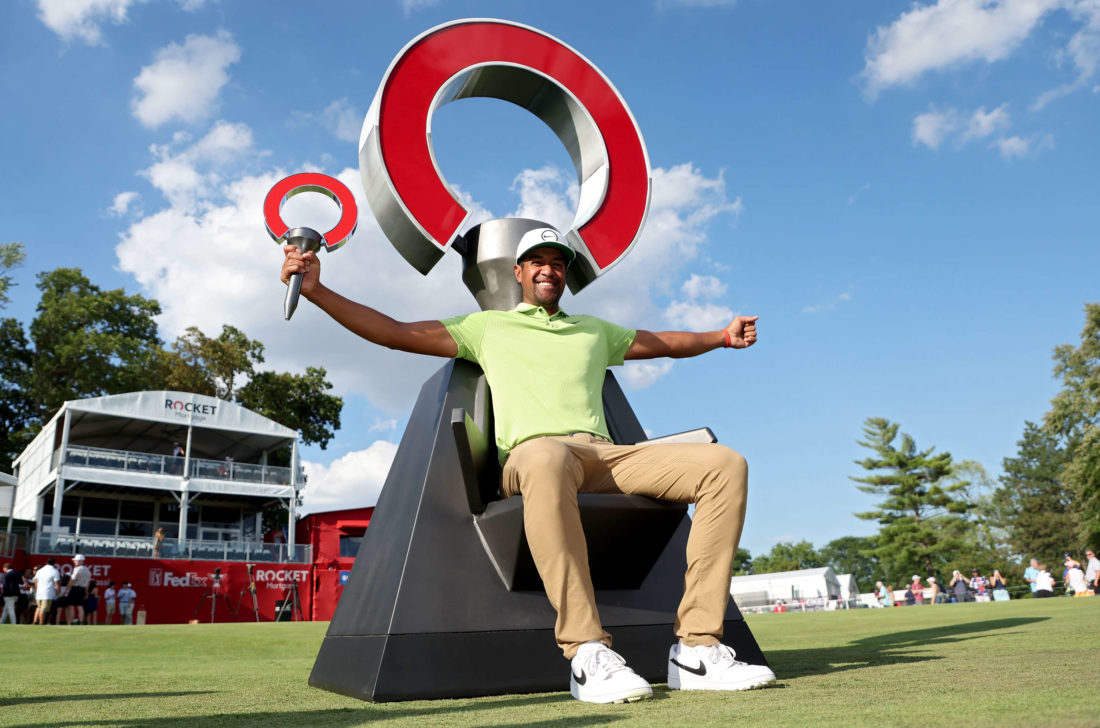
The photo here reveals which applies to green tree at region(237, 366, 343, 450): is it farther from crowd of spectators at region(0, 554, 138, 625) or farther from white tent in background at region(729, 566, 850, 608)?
white tent in background at region(729, 566, 850, 608)

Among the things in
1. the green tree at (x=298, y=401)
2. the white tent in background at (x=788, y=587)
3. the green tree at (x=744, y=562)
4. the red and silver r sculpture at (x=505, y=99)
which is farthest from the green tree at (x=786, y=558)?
the red and silver r sculpture at (x=505, y=99)

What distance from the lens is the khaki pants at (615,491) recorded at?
1.99m

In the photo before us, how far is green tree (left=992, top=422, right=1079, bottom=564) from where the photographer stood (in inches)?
1863

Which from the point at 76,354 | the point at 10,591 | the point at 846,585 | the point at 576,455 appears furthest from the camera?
the point at 846,585

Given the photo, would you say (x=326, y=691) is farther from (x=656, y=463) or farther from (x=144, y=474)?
(x=144, y=474)

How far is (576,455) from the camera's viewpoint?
7.38 ft

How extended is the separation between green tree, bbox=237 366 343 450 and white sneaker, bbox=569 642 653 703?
27180 millimetres

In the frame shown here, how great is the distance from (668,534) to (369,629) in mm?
961

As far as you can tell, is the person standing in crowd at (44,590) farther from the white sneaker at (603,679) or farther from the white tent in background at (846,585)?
the white tent in background at (846,585)

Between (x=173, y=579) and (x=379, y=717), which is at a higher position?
(x=173, y=579)

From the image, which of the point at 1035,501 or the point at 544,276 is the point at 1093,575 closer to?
the point at 544,276

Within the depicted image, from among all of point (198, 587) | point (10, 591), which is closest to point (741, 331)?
point (10, 591)

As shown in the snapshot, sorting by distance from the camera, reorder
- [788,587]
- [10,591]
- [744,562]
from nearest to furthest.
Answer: [10,591], [788,587], [744,562]

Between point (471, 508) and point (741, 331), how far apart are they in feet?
4.21
